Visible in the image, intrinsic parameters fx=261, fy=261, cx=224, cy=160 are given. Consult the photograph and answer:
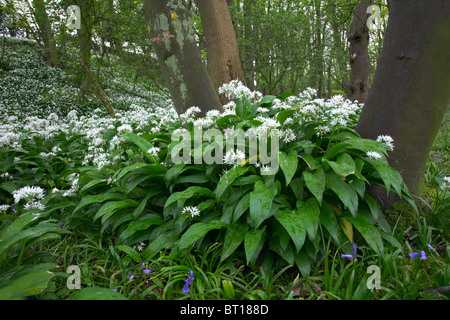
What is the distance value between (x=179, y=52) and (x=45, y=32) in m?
13.0

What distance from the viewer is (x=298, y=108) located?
2.13 m

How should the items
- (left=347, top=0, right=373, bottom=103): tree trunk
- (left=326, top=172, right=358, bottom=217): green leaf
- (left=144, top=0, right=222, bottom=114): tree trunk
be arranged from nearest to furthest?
(left=326, top=172, right=358, bottom=217): green leaf → (left=144, top=0, right=222, bottom=114): tree trunk → (left=347, top=0, right=373, bottom=103): tree trunk

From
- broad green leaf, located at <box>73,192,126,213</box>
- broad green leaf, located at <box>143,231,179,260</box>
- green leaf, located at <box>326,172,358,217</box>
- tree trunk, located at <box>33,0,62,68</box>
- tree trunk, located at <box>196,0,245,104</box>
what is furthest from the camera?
tree trunk, located at <box>33,0,62,68</box>

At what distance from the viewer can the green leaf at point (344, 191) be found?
62.1 inches

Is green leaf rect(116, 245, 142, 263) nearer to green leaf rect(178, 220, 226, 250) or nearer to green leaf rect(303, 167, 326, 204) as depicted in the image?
green leaf rect(178, 220, 226, 250)

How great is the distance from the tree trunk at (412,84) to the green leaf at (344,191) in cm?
65

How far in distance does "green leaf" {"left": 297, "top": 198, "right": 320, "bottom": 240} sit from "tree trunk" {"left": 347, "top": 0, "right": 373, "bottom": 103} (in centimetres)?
568

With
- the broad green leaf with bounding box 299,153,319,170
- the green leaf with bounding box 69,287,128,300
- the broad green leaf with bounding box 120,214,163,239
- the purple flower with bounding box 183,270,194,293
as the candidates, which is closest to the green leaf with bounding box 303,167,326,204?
the broad green leaf with bounding box 299,153,319,170

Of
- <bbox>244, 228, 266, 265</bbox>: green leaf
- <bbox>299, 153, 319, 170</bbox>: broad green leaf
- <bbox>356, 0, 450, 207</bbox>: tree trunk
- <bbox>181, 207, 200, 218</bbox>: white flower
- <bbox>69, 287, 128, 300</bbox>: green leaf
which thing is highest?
<bbox>356, 0, 450, 207</bbox>: tree trunk

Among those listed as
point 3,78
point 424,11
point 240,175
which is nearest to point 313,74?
point 424,11

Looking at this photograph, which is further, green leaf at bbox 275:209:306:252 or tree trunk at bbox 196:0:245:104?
tree trunk at bbox 196:0:245:104

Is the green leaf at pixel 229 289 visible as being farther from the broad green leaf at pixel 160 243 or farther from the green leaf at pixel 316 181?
the green leaf at pixel 316 181

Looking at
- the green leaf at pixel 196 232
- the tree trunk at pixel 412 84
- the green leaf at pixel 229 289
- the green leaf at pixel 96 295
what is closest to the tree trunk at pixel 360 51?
the tree trunk at pixel 412 84

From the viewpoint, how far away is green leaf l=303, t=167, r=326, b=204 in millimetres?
1606
